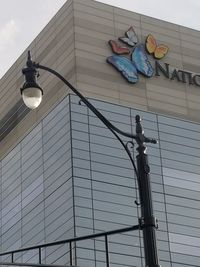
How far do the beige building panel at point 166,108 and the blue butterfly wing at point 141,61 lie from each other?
2.43 meters

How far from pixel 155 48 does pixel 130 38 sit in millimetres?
2759

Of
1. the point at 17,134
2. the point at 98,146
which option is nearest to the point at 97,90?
the point at 98,146

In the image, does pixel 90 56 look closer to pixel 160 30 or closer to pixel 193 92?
pixel 160 30

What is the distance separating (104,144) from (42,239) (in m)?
8.82

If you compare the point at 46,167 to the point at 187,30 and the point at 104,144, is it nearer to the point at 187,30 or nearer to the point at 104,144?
the point at 104,144

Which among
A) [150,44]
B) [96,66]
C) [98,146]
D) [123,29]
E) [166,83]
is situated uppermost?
[123,29]

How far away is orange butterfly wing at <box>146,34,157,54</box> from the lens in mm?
74812

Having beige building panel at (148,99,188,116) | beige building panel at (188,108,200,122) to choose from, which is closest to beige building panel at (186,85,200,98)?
beige building panel at (188,108,200,122)

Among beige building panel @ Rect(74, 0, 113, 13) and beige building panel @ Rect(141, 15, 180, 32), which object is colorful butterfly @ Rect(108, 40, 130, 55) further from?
beige building panel @ Rect(141, 15, 180, 32)

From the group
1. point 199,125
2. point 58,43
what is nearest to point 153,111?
point 199,125

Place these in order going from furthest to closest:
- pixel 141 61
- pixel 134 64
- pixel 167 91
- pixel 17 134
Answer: pixel 17 134
pixel 167 91
pixel 141 61
pixel 134 64

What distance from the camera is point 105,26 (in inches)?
2889

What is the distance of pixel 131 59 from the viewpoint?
73000 millimetres

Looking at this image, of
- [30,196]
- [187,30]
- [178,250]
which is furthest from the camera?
[187,30]
